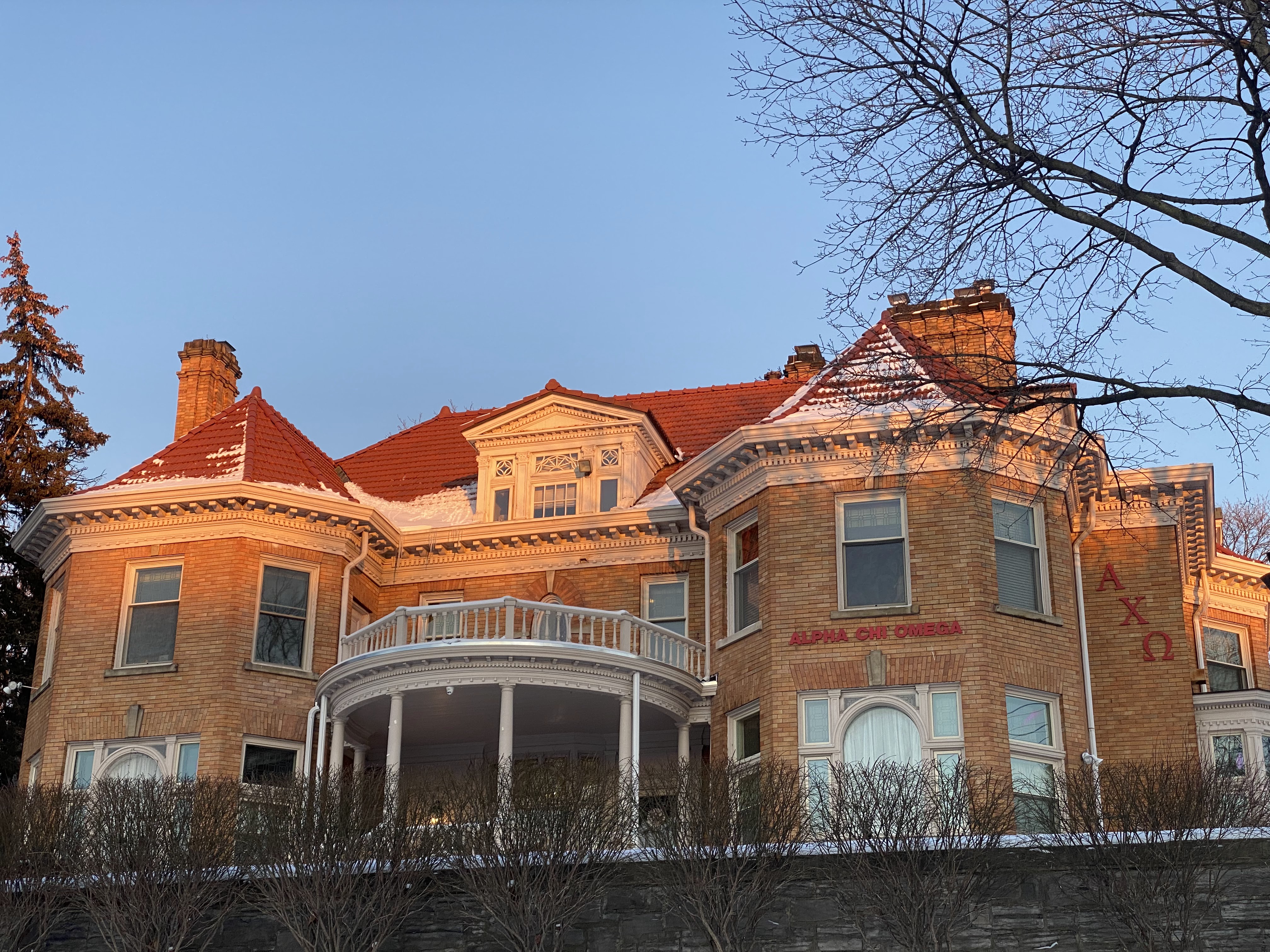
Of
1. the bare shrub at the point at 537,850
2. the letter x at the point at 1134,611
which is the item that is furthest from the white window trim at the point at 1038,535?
the bare shrub at the point at 537,850

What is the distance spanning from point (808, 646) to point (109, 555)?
38.1ft

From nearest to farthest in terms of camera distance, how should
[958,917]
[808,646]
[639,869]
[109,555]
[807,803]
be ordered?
[958,917], [639,869], [807,803], [808,646], [109,555]

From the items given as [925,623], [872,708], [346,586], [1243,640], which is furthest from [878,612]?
[1243,640]

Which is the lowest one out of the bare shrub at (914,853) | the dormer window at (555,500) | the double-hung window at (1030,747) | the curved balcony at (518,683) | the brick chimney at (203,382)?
the bare shrub at (914,853)

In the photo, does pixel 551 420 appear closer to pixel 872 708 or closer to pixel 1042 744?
pixel 872 708

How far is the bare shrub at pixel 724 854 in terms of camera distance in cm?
1606

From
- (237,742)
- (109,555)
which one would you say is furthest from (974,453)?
(109,555)

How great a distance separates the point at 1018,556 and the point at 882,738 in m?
3.48

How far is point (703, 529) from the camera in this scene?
24641 millimetres

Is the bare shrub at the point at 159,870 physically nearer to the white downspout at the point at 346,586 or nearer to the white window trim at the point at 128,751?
the white window trim at the point at 128,751

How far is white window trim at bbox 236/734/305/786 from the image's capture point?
23.5 metres

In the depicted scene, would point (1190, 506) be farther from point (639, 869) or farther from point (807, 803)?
point (639, 869)

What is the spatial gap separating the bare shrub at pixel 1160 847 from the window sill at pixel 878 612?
5302 mm

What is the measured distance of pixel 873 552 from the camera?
72.3 feet
